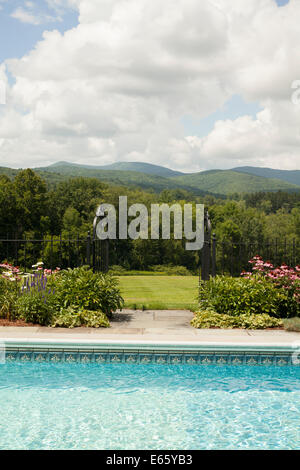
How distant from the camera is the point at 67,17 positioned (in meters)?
12.0

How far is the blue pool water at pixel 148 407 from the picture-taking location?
3.72 metres

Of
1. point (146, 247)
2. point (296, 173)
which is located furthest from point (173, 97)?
point (296, 173)

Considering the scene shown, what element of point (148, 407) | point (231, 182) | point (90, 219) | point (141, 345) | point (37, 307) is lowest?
point (148, 407)

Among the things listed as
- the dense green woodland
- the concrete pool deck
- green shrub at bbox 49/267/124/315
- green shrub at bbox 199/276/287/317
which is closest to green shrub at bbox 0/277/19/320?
the concrete pool deck

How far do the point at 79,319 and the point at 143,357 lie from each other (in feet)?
5.06

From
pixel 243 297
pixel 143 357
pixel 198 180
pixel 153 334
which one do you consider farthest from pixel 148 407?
pixel 198 180

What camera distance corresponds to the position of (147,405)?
441cm

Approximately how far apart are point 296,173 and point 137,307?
572ft

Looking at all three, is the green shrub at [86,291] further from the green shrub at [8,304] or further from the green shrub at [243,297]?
the green shrub at [243,297]

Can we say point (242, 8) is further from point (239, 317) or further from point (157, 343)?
point (157, 343)

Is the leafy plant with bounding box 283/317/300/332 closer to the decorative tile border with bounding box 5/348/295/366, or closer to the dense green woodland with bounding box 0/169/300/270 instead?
the decorative tile border with bounding box 5/348/295/366

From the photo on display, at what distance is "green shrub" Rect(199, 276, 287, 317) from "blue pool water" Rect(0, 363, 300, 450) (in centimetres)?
171

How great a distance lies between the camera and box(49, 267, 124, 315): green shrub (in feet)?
22.6

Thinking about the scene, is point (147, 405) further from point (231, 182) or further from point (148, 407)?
point (231, 182)
